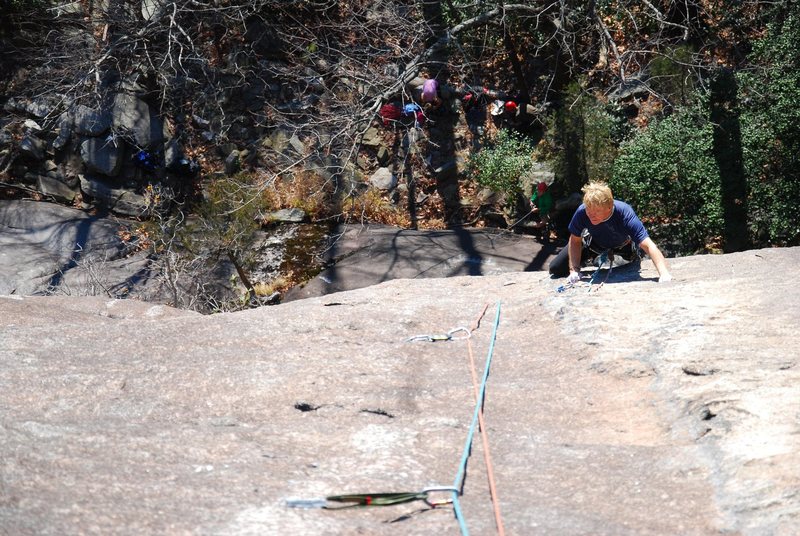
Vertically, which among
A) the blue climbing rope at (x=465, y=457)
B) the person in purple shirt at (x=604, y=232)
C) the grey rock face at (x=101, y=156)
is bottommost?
the blue climbing rope at (x=465, y=457)

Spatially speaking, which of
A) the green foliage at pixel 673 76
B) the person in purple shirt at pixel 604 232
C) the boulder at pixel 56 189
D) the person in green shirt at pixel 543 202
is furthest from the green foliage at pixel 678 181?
the boulder at pixel 56 189

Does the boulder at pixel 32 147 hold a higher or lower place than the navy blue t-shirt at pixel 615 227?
higher

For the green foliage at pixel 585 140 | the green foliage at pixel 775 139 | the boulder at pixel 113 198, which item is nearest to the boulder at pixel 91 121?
the boulder at pixel 113 198

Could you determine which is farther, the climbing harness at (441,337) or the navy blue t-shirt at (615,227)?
the navy blue t-shirt at (615,227)

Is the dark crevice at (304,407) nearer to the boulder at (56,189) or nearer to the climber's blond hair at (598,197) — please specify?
the climber's blond hair at (598,197)

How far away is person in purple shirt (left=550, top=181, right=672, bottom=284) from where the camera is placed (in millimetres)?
5477

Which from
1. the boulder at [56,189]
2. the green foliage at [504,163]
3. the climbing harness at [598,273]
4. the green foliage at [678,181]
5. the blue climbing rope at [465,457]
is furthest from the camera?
the boulder at [56,189]

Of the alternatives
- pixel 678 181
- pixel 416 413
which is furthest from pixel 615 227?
pixel 678 181

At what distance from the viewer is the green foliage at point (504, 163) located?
42.2 ft

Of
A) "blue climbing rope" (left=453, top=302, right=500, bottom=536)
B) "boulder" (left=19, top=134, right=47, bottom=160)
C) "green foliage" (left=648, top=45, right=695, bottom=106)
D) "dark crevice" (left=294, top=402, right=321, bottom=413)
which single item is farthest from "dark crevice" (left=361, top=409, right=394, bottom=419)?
"boulder" (left=19, top=134, right=47, bottom=160)

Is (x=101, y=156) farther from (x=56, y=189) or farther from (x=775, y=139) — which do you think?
(x=775, y=139)

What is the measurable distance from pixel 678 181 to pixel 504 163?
3.25 metres

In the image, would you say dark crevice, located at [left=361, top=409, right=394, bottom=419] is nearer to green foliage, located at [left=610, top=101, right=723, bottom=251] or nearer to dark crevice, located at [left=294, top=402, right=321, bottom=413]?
dark crevice, located at [left=294, top=402, right=321, bottom=413]

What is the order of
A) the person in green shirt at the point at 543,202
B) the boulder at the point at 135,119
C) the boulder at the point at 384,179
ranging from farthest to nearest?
the boulder at the point at 135,119 → the boulder at the point at 384,179 → the person in green shirt at the point at 543,202
